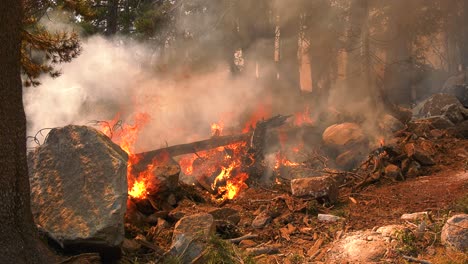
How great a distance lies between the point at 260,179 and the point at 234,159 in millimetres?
985

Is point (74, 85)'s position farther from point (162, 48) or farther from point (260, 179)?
point (260, 179)

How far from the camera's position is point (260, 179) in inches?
401

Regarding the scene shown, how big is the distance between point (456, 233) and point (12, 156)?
16.1ft

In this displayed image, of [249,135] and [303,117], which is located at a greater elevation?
[249,135]

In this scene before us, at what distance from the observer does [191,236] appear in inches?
215

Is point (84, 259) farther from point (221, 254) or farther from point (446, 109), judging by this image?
point (446, 109)

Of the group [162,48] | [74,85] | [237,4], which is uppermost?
[237,4]

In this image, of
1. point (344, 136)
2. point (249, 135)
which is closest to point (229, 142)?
point (249, 135)

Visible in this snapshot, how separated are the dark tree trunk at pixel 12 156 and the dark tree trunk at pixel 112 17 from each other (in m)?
15.9

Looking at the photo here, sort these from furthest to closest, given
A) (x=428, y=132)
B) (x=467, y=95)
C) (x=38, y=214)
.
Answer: (x=467, y=95) < (x=428, y=132) < (x=38, y=214)

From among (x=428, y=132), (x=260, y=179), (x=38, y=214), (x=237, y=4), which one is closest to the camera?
(x=38, y=214)

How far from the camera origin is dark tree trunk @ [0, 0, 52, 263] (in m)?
3.92

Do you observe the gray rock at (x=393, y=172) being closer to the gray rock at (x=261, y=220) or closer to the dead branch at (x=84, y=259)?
the gray rock at (x=261, y=220)

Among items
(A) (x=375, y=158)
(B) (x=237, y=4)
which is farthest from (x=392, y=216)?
(B) (x=237, y=4)
